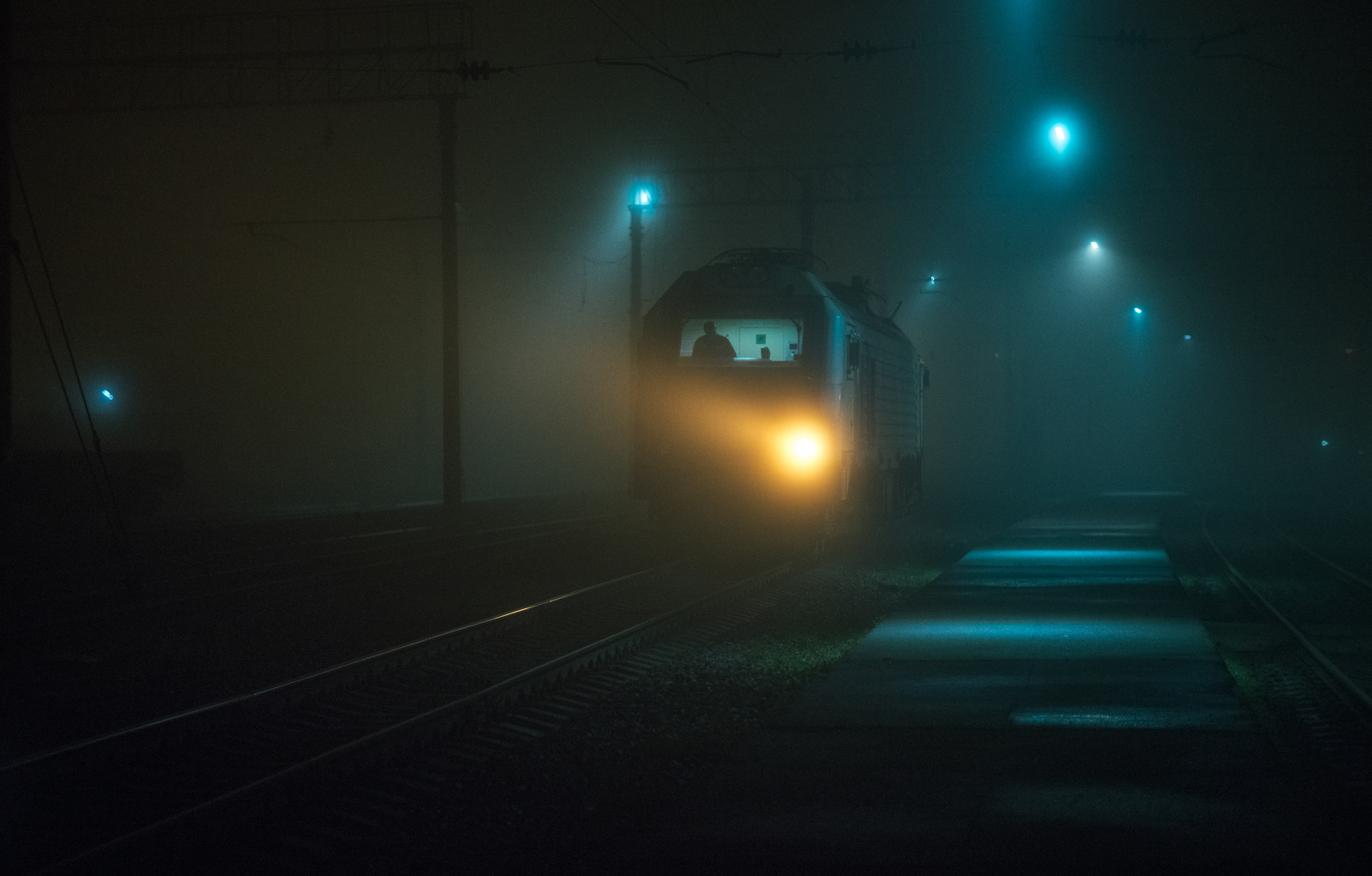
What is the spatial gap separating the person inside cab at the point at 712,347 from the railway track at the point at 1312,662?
699 centimetres

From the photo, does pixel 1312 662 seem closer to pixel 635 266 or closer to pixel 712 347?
pixel 712 347

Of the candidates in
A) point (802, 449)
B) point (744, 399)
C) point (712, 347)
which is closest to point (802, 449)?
point (802, 449)

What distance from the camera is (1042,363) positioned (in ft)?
227

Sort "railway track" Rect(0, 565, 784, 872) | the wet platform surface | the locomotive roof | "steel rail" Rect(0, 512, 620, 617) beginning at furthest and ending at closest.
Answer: the locomotive roof, "steel rail" Rect(0, 512, 620, 617), "railway track" Rect(0, 565, 784, 872), the wet platform surface

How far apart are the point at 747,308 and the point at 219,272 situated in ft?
89.0

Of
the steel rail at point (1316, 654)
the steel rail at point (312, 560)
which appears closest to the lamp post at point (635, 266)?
the steel rail at point (312, 560)

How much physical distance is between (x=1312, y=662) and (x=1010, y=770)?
509 centimetres

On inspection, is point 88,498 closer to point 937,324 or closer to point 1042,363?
point 937,324

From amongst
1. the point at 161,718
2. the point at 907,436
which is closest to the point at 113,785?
the point at 161,718

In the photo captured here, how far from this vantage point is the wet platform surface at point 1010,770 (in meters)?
5.40

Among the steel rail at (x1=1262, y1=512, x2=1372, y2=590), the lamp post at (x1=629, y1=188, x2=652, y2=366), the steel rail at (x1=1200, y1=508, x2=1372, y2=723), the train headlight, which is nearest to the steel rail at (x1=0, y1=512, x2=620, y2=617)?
the train headlight

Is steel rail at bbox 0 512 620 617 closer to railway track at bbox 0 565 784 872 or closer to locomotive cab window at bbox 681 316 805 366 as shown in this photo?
railway track at bbox 0 565 784 872

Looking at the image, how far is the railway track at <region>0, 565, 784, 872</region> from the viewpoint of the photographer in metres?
5.93

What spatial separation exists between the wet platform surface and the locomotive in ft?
18.8
